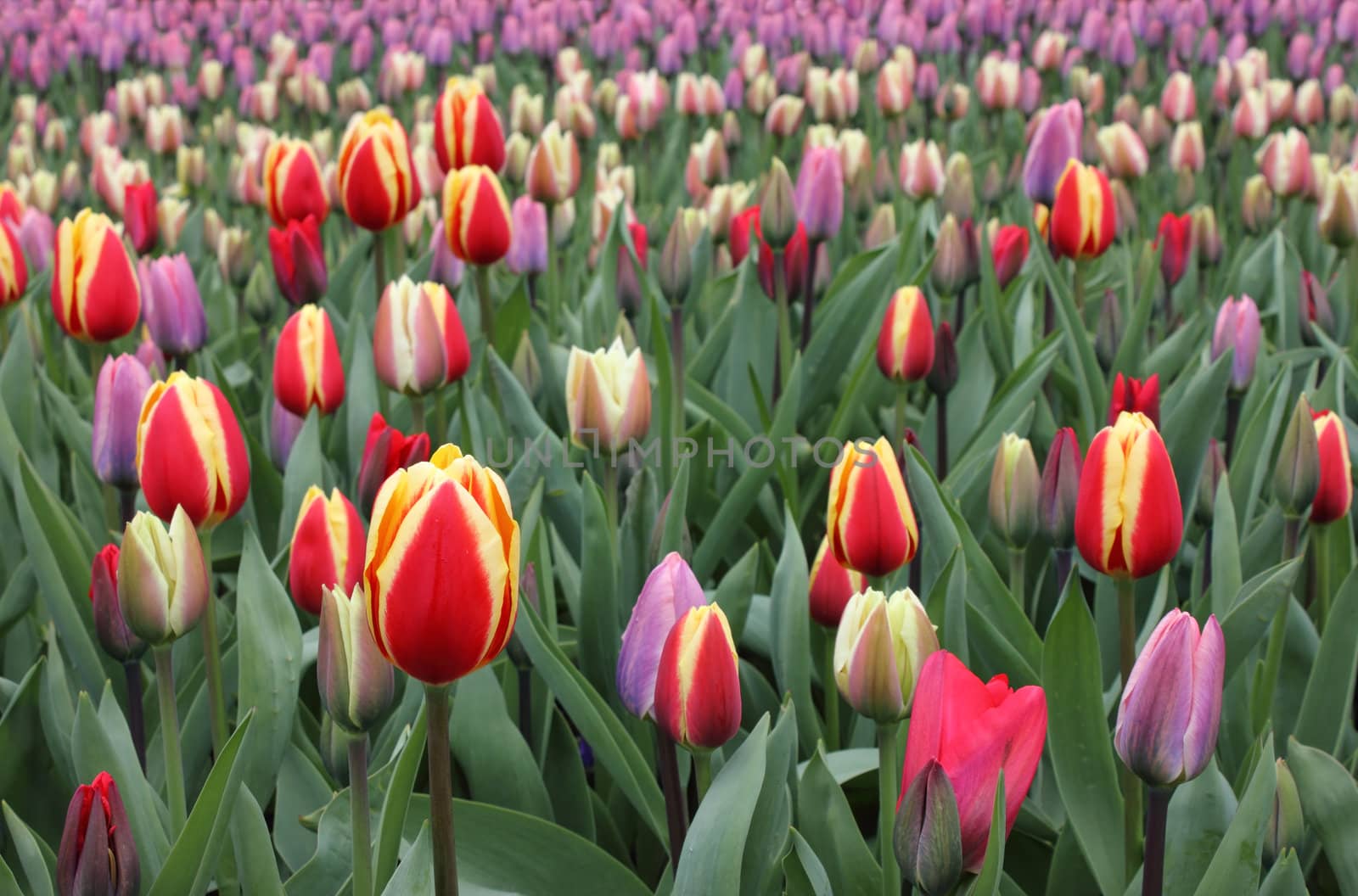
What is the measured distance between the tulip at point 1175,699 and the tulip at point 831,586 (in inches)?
15.9

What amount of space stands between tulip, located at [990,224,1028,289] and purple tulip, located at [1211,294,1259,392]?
485mm

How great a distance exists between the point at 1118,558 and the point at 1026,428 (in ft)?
2.27

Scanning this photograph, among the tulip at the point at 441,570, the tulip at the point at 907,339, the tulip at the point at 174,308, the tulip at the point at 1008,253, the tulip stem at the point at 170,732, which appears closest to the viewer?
the tulip at the point at 441,570

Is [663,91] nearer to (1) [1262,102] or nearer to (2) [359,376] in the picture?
(1) [1262,102]

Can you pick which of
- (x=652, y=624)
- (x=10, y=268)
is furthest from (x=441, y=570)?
(x=10, y=268)

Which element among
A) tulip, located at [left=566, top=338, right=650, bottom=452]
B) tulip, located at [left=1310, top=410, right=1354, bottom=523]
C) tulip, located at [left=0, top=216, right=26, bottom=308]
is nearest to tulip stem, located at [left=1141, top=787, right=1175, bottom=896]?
tulip, located at [left=1310, top=410, right=1354, bottom=523]

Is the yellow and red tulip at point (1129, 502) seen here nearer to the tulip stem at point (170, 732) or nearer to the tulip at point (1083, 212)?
the tulip stem at point (170, 732)

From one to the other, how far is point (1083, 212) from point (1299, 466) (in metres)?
0.76

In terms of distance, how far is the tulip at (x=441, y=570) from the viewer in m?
0.75

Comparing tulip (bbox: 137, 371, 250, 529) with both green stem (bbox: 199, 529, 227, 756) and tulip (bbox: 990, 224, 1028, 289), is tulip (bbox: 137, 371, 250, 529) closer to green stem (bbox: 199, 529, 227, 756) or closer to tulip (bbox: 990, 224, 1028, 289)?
green stem (bbox: 199, 529, 227, 756)

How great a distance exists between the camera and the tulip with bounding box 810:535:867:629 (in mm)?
1250

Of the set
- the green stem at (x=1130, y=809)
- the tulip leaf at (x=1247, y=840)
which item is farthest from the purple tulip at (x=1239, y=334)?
the tulip leaf at (x=1247, y=840)

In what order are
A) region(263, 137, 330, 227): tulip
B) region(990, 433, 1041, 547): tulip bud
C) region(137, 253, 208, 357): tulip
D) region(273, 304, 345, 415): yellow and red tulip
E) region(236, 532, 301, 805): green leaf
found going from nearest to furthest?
1. region(236, 532, 301, 805): green leaf
2. region(990, 433, 1041, 547): tulip bud
3. region(273, 304, 345, 415): yellow and red tulip
4. region(137, 253, 208, 357): tulip
5. region(263, 137, 330, 227): tulip

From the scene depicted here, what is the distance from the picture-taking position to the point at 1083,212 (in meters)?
2.01
